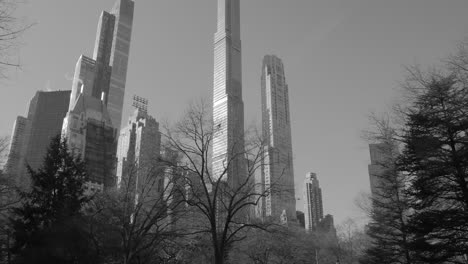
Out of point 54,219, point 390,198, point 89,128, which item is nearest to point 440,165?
point 390,198

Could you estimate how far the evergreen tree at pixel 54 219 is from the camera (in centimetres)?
2359

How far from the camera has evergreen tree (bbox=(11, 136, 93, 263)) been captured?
23.6 metres

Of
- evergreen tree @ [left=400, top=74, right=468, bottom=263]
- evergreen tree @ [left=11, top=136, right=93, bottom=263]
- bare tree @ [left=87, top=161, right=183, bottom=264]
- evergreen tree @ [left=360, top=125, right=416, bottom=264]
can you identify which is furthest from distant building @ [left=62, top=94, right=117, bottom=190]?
evergreen tree @ [left=400, top=74, right=468, bottom=263]

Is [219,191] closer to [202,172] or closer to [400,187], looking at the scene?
[202,172]

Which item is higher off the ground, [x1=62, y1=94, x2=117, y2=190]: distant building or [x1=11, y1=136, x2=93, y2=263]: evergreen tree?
[x1=62, y1=94, x2=117, y2=190]: distant building

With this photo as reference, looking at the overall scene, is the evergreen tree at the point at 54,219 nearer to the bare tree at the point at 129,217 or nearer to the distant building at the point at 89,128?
the bare tree at the point at 129,217

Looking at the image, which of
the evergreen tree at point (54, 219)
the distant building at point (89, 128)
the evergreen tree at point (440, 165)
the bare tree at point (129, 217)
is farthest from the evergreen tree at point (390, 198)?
the distant building at point (89, 128)

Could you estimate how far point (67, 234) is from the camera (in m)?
24.1

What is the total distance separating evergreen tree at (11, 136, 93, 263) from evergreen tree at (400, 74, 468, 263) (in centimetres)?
1936

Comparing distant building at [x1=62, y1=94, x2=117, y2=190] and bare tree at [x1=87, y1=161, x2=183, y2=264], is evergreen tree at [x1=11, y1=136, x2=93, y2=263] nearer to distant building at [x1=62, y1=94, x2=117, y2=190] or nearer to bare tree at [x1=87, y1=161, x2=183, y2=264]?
bare tree at [x1=87, y1=161, x2=183, y2=264]

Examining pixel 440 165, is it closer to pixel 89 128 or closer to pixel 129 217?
pixel 129 217

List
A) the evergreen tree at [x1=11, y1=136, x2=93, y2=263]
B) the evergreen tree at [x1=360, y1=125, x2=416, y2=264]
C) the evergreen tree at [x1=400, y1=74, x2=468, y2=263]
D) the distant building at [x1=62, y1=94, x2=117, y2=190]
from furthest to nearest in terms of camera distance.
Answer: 1. the distant building at [x1=62, y1=94, x2=117, y2=190]
2. the evergreen tree at [x1=360, y1=125, x2=416, y2=264]
3. the evergreen tree at [x1=11, y1=136, x2=93, y2=263]
4. the evergreen tree at [x1=400, y1=74, x2=468, y2=263]

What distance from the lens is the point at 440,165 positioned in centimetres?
2023

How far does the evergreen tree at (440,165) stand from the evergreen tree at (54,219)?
1936cm
